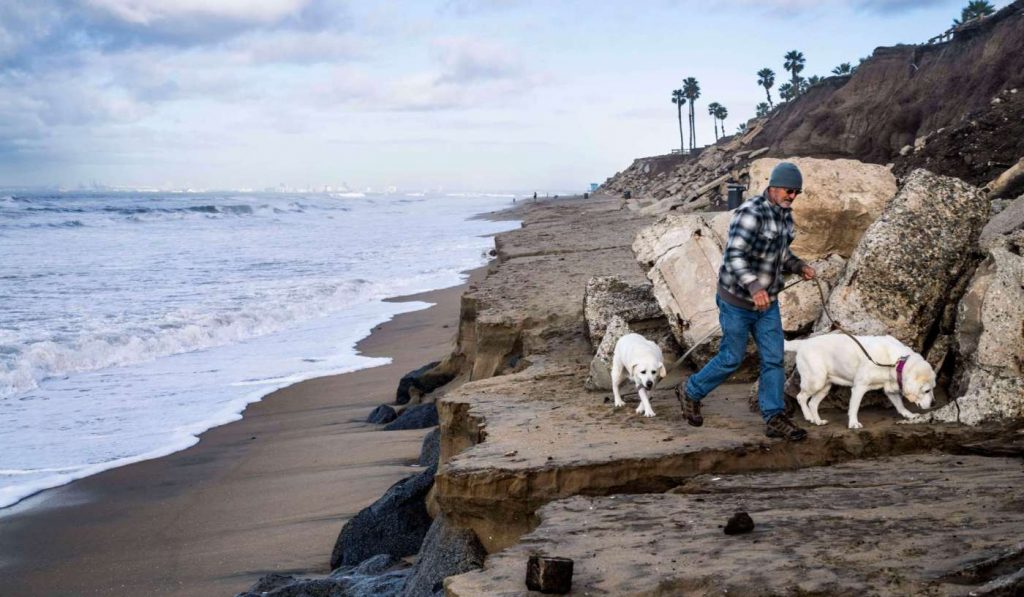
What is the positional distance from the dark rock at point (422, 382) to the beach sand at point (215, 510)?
0.54 meters

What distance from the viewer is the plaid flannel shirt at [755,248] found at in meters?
6.29

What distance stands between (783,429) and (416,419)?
5553mm

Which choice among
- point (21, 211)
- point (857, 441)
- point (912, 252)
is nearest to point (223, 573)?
point (857, 441)

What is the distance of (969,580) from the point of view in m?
3.50

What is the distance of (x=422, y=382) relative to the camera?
1216cm

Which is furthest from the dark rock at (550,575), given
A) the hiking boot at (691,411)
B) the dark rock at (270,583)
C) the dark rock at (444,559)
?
the hiking boot at (691,411)

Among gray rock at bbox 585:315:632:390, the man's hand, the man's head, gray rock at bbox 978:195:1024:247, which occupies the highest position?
the man's head

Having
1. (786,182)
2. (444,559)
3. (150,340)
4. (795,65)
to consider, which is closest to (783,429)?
(786,182)

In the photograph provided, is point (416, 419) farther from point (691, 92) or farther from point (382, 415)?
point (691, 92)

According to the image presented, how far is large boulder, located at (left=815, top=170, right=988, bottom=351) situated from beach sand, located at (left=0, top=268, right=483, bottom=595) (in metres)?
4.51

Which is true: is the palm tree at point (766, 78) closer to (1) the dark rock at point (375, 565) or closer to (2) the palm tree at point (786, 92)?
(2) the palm tree at point (786, 92)

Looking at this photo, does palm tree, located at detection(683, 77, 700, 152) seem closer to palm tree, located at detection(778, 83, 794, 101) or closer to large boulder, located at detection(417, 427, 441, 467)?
palm tree, located at detection(778, 83, 794, 101)

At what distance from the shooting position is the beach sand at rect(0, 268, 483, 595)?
7.23 meters

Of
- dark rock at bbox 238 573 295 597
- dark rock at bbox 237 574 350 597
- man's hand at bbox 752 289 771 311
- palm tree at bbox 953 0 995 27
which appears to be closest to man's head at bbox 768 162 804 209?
man's hand at bbox 752 289 771 311
